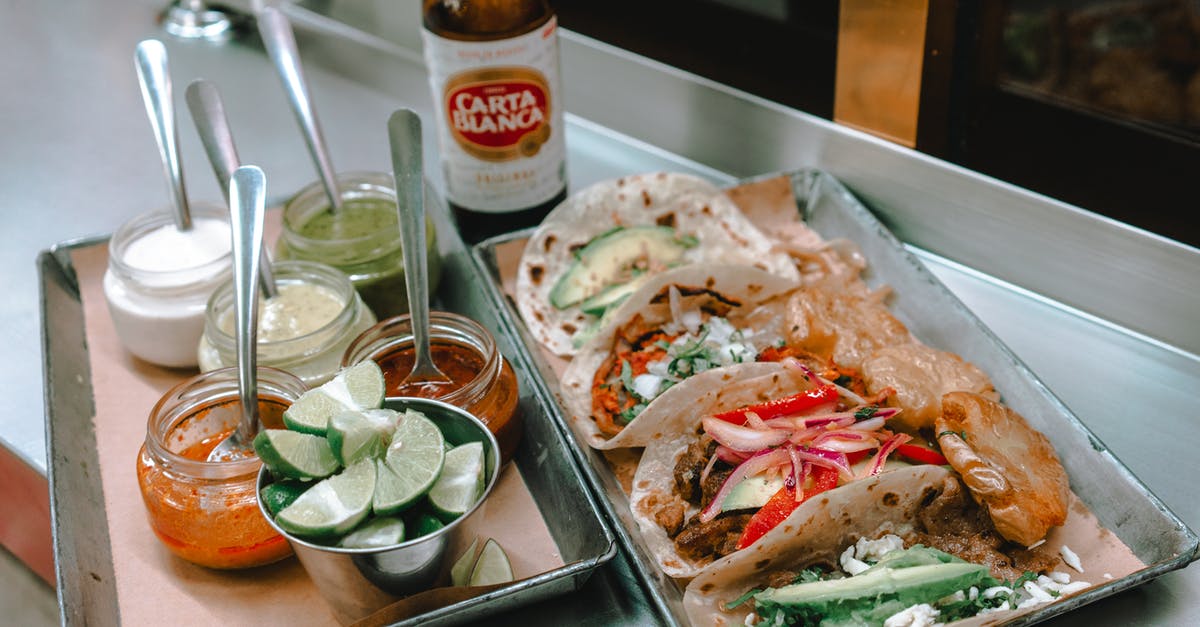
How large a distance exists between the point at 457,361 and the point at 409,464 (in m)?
0.43

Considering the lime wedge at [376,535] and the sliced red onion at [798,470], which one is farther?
the sliced red onion at [798,470]

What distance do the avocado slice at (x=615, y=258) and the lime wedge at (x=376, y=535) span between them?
0.83 meters

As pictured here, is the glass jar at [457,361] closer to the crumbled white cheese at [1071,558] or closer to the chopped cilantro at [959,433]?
the chopped cilantro at [959,433]

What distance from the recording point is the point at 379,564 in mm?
1365

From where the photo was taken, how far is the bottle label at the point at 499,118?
6.79 ft

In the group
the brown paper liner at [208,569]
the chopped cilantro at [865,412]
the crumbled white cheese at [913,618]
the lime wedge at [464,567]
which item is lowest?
the brown paper liner at [208,569]

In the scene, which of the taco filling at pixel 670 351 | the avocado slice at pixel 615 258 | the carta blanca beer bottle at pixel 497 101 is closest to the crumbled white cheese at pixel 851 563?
the taco filling at pixel 670 351

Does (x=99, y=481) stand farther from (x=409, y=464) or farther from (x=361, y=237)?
(x=409, y=464)

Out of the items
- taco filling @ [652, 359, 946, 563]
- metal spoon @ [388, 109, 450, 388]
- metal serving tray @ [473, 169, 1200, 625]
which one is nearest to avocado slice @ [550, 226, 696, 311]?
metal serving tray @ [473, 169, 1200, 625]

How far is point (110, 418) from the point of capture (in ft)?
6.42

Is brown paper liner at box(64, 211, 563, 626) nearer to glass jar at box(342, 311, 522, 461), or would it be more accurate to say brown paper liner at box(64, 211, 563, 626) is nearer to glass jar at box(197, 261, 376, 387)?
glass jar at box(342, 311, 522, 461)

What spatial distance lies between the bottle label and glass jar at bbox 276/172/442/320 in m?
0.15

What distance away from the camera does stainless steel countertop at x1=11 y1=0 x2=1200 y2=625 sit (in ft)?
→ 6.00

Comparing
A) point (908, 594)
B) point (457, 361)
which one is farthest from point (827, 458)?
point (457, 361)
